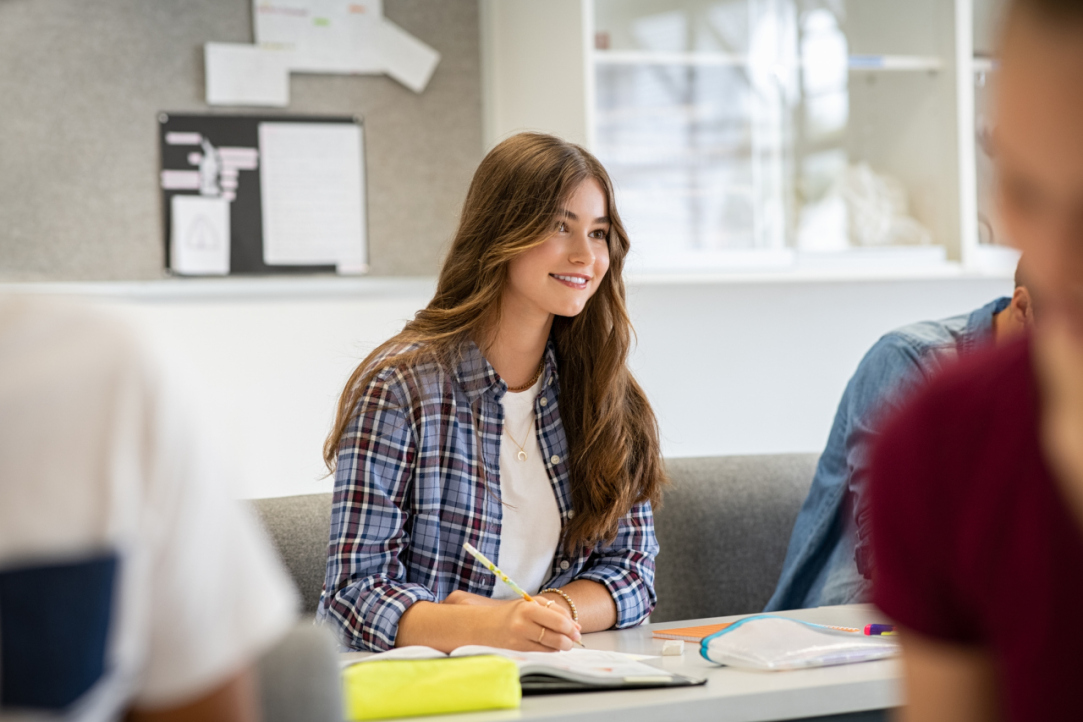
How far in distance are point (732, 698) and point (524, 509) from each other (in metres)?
0.68

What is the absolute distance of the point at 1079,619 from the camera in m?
0.50

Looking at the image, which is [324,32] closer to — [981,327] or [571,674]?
[981,327]

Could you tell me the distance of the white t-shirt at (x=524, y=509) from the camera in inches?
70.3

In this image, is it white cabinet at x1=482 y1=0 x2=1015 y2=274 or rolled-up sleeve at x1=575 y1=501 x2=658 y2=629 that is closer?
rolled-up sleeve at x1=575 y1=501 x2=658 y2=629

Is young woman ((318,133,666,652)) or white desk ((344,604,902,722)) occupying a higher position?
young woman ((318,133,666,652))

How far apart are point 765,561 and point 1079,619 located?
6.19 ft

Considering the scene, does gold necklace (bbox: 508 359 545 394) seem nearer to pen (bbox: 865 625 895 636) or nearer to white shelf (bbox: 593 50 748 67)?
pen (bbox: 865 625 895 636)

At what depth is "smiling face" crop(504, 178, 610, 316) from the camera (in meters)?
1.86

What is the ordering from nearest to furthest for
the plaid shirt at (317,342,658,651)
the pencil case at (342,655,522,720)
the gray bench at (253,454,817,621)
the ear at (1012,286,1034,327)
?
the pencil case at (342,655,522,720) → the plaid shirt at (317,342,658,651) → the ear at (1012,286,1034,327) → the gray bench at (253,454,817,621)

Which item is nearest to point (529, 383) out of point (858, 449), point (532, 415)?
point (532, 415)

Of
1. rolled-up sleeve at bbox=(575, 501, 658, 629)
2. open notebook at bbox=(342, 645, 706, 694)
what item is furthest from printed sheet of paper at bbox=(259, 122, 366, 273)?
open notebook at bbox=(342, 645, 706, 694)

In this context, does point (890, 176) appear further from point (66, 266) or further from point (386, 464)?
point (66, 266)

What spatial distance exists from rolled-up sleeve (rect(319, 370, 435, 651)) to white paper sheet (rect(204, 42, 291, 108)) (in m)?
1.00

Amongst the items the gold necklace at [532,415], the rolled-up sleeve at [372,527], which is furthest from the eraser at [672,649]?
the gold necklace at [532,415]
